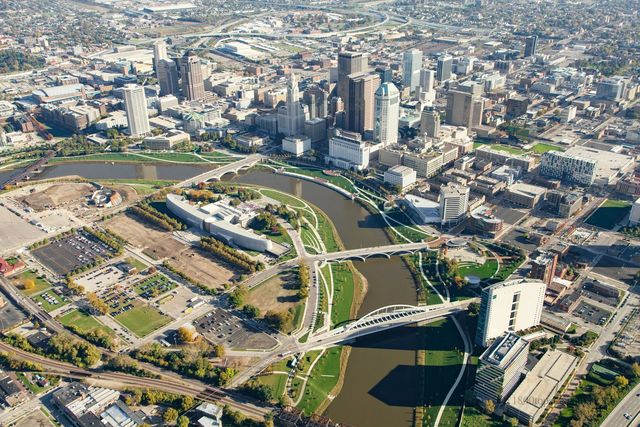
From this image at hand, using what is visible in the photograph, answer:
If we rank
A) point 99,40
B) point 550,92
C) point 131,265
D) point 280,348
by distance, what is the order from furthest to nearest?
point 99,40
point 550,92
point 131,265
point 280,348

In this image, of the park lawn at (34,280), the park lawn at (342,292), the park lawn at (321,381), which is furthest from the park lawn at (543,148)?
the park lawn at (34,280)

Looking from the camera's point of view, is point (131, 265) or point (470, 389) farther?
point (131, 265)

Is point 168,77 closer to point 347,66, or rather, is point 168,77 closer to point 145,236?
point 347,66

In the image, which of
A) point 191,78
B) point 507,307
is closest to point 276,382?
point 507,307

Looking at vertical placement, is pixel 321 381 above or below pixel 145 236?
below

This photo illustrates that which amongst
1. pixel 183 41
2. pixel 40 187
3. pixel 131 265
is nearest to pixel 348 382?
pixel 131 265

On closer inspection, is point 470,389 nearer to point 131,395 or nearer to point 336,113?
point 131,395

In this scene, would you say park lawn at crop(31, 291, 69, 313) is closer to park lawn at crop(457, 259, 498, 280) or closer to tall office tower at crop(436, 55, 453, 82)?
park lawn at crop(457, 259, 498, 280)
